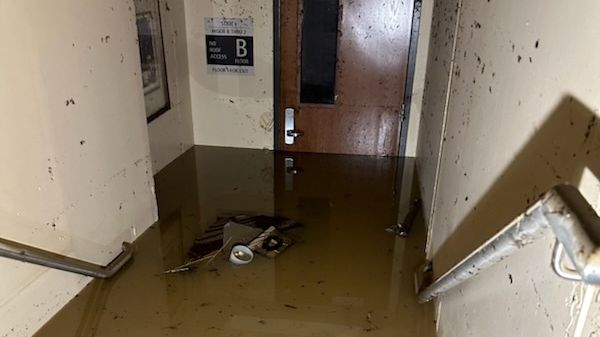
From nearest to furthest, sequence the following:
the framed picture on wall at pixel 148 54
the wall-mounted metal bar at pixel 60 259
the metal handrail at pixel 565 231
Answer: the metal handrail at pixel 565 231 → the wall-mounted metal bar at pixel 60 259 → the framed picture on wall at pixel 148 54

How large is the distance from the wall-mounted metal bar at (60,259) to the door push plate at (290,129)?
1680 millimetres

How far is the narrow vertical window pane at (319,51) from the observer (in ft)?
11.5

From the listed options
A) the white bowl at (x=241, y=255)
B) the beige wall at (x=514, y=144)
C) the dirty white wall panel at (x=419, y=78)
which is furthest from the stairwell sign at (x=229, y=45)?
the beige wall at (x=514, y=144)

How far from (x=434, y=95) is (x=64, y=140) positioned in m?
2.04

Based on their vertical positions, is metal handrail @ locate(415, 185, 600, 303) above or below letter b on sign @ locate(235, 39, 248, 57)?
above

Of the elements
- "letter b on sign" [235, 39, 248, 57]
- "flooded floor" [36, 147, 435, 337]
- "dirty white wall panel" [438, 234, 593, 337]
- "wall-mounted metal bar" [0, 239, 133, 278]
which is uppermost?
"letter b on sign" [235, 39, 248, 57]

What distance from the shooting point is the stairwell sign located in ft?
11.9

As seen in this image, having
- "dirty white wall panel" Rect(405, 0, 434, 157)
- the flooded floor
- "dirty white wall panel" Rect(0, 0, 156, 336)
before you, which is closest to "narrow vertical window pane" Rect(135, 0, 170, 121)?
the flooded floor

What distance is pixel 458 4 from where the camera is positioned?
224cm

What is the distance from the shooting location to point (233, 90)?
12.6 feet

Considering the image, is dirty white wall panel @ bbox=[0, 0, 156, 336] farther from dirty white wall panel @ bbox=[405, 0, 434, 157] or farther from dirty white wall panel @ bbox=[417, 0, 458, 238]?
dirty white wall panel @ bbox=[405, 0, 434, 157]

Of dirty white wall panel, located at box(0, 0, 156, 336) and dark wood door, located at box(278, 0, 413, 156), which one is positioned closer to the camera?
dirty white wall panel, located at box(0, 0, 156, 336)

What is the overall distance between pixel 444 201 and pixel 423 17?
1.79 metres

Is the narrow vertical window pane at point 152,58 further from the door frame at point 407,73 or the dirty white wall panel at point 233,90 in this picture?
the door frame at point 407,73
